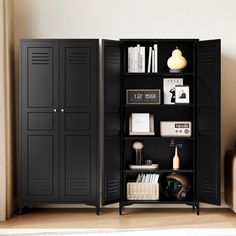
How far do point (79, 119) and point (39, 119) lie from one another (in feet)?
1.36

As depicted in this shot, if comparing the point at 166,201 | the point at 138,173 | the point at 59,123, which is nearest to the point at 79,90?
the point at 59,123

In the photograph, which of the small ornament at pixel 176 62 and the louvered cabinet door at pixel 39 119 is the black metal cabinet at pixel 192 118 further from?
the louvered cabinet door at pixel 39 119

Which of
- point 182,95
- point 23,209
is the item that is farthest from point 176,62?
point 23,209

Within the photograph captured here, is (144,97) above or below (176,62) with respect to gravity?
below

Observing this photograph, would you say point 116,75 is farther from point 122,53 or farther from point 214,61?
point 214,61

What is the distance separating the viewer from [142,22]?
15.4 feet

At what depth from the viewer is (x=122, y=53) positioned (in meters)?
4.49

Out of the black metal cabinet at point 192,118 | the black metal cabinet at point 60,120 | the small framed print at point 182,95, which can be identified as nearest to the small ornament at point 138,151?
the black metal cabinet at point 192,118

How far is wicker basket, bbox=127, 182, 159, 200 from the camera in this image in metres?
4.46

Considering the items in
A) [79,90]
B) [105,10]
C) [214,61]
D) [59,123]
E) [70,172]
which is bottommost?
[70,172]

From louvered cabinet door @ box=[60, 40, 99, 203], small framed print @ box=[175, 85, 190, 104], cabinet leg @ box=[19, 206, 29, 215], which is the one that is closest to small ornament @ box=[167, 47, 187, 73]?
small framed print @ box=[175, 85, 190, 104]

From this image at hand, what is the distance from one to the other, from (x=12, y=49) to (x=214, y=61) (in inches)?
85.3

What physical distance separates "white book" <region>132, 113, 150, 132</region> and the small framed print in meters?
0.36

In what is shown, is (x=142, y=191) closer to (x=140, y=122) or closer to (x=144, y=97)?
(x=140, y=122)
